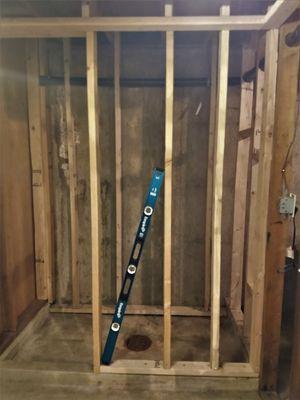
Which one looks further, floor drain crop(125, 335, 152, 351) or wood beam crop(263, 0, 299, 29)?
floor drain crop(125, 335, 152, 351)

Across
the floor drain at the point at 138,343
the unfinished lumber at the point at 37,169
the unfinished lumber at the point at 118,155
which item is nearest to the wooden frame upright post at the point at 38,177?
the unfinished lumber at the point at 37,169

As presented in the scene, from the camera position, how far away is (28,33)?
175cm

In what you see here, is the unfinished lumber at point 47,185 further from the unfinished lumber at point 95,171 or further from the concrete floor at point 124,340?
the unfinished lumber at point 95,171

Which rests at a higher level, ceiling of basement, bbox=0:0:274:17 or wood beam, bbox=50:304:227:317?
ceiling of basement, bbox=0:0:274:17

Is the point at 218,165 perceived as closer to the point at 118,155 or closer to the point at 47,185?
the point at 118,155

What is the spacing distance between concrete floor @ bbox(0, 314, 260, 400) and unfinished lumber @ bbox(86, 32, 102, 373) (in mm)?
159

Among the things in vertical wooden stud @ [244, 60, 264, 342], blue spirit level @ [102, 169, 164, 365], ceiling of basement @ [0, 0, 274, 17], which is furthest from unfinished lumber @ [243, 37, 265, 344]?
blue spirit level @ [102, 169, 164, 365]

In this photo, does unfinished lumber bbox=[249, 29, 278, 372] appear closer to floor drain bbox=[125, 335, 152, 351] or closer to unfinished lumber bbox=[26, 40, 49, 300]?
floor drain bbox=[125, 335, 152, 351]

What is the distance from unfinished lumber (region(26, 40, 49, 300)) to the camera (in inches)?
99.0

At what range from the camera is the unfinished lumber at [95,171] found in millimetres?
1739

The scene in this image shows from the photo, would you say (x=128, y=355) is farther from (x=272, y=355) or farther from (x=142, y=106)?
(x=142, y=106)

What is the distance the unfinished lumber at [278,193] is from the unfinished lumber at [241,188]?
0.72 meters

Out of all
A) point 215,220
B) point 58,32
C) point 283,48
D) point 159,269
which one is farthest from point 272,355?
point 58,32

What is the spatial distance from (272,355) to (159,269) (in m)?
1.25
